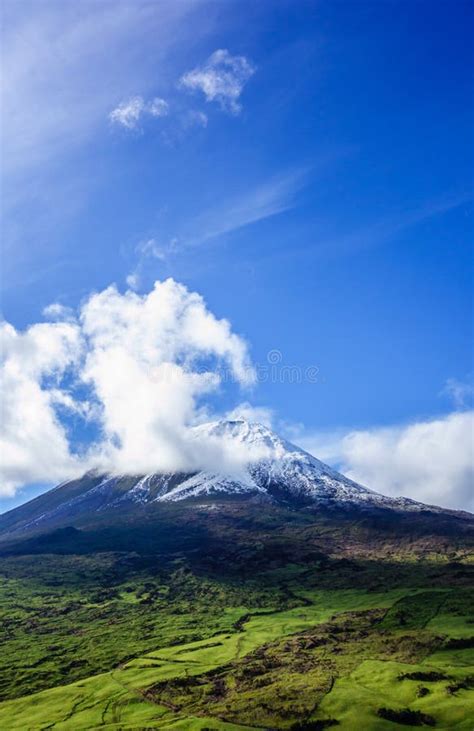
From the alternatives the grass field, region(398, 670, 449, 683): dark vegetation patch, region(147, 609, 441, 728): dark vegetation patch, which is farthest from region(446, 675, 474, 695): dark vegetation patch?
region(147, 609, 441, 728): dark vegetation patch

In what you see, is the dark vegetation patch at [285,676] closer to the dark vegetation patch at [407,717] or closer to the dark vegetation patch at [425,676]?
the dark vegetation patch at [407,717]

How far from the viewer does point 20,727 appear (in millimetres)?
109062

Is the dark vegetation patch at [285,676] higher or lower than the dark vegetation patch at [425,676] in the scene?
lower

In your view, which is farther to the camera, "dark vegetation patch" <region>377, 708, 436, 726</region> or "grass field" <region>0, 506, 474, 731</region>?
"grass field" <region>0, 506, 474, 731</region>

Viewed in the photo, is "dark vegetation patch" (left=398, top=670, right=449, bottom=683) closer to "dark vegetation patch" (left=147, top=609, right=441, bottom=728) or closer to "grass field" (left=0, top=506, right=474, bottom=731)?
"grass field" (left=0, top=506, right=474, bottom=731)

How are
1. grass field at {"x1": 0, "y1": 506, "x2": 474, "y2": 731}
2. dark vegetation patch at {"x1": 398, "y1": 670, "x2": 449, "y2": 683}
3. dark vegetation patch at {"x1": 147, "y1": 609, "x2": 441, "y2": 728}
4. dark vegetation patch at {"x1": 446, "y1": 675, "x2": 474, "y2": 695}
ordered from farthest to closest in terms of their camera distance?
dark vegetation patch at {"x1": 398, "y1": 670, "x2": 449, "y2": 683} < dark vegetation patch at {"x1": 147, "y1": 609, "x2": 441, "y2": 728} < dark vegetation patch at {"x1": 446, "y1": 675, "x2": 474, "y2": 695} < grass field at {"x1": 0, "y1": 506, "x2": 474, "y2": 731}

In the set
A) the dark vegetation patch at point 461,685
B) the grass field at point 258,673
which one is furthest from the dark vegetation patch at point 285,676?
the dark vegetation patch at point 461,685

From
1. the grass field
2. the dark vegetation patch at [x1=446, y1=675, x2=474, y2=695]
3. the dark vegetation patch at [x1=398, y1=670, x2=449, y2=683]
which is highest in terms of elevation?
the dark vegetation patch at [x1=446, y1=675, x2=474, y2=695]

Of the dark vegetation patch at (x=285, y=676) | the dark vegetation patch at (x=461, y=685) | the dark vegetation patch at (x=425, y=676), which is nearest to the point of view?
the dark vegetation patch at (x=461, y=685)

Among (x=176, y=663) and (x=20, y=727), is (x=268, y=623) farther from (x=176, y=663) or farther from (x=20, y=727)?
(x=20, y=727)

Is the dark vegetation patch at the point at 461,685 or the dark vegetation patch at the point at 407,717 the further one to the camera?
the dark vegetation patch at the point at 461,685

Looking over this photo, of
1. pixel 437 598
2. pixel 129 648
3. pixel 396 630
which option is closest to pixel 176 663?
pixel 129 648

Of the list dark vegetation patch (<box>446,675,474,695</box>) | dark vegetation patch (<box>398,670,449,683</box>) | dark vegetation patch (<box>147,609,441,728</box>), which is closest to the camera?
dark vegetation patch (<box>446,675,474,695</box>)

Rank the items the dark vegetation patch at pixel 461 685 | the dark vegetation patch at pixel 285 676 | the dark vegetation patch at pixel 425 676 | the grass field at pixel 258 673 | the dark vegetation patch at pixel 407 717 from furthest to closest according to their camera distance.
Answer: the dark vegetation patch at pixel 425 676
the dark vegetation patch at pixel 285 676
the dark vegetation patch at pixel 461 685
the grass field at pixel 258 673
the dark vegetation patch at pixel 407 717
